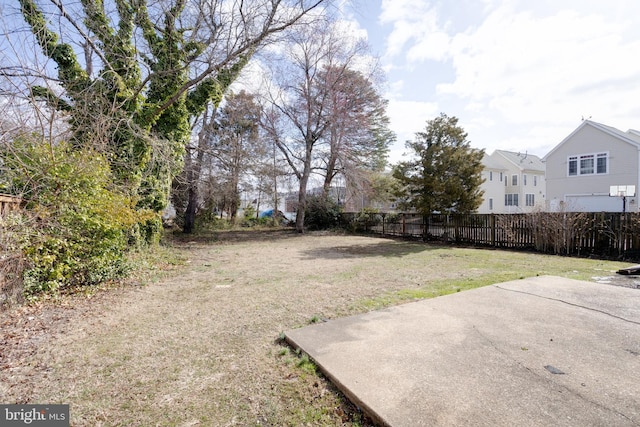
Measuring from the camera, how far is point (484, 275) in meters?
5.80

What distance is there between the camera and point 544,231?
29.6 feet

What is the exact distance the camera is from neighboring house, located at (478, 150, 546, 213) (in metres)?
25.2

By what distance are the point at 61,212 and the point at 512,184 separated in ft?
100

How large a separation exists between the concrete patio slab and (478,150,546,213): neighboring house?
79.0 ft

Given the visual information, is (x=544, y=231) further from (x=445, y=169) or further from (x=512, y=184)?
(x=512, y=184)

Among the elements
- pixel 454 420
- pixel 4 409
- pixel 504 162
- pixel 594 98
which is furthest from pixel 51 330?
pixel 504 162

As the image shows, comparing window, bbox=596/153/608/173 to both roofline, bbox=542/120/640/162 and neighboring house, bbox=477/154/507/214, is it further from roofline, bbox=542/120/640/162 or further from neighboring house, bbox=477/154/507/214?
neighboring house, bbox=477/154/507/214

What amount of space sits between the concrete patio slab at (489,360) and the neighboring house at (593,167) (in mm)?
13988

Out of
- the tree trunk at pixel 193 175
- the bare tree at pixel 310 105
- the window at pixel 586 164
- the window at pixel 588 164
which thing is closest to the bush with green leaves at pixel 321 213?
the bare tree at pixel 310 105

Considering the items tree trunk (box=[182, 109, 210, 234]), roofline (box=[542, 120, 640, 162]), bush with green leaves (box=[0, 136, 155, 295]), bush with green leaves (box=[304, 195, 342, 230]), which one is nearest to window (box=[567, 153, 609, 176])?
roofline (box=[542, 120, 640, 162])

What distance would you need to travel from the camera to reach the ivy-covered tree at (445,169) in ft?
37.0

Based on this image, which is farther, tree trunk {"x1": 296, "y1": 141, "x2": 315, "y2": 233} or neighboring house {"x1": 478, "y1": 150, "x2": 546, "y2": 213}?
neighboring house {"x1": 478, "y1": 150, "x2": 546, "y2": 213}

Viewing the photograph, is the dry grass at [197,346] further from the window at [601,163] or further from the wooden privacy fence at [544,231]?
the window at [601,163]

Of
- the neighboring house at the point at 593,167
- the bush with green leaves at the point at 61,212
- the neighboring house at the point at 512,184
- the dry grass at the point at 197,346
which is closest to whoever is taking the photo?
the dry grass at the point at 197,346
